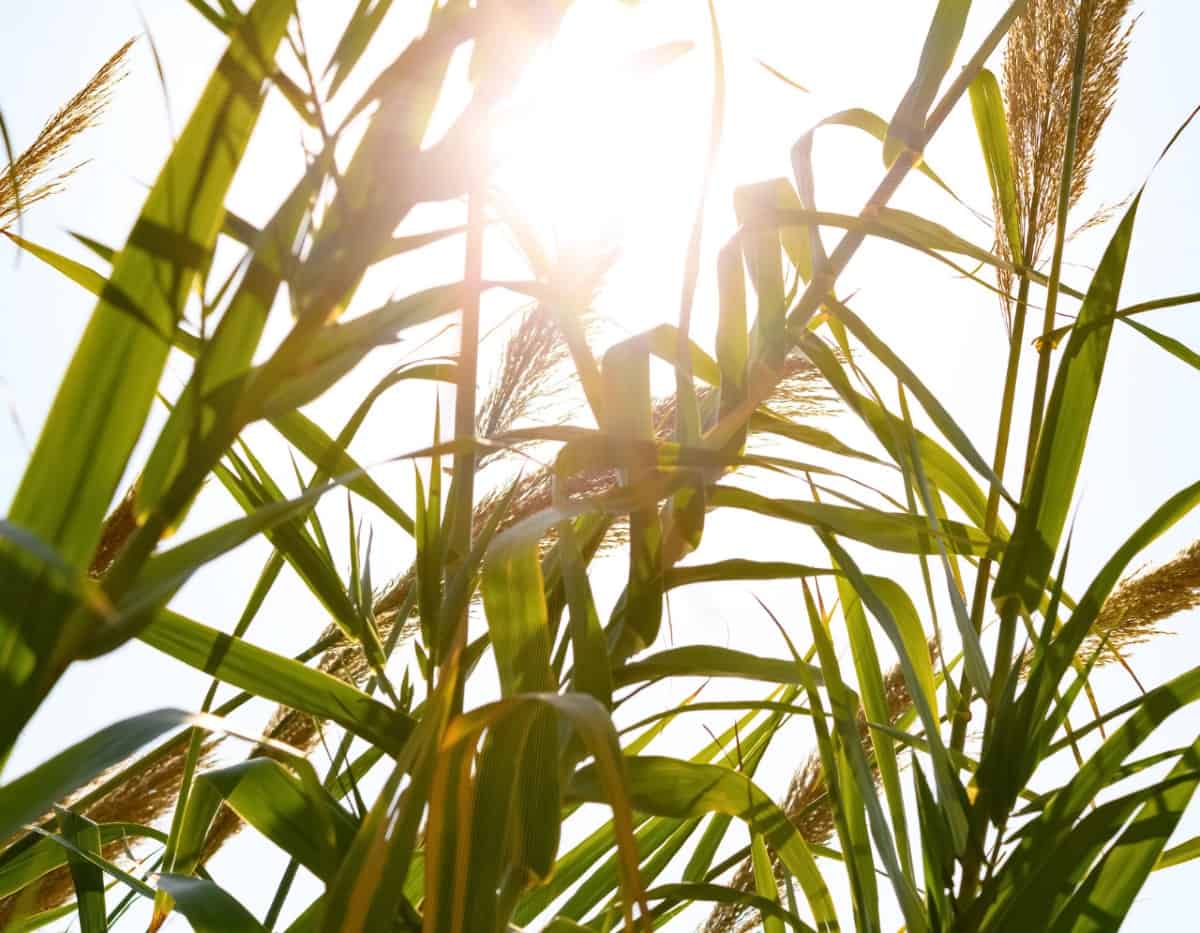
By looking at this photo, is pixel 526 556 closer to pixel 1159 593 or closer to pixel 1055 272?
pixel 1055 272

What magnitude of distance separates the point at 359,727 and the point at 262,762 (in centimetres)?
4

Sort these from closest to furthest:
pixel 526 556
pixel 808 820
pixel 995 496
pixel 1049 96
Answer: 1. pixel 526 556
2. pixel 995 496
3. pixel 1049 96
4. pixel 808 820

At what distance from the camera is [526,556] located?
353 millimetres

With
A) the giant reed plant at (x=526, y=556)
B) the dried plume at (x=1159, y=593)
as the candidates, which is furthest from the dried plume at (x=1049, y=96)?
the dried plume at (x=1159, y=593)

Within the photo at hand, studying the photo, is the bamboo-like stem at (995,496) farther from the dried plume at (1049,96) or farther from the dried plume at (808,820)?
the dried plume at (808,820)

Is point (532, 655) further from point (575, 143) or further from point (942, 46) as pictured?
point (942, 46)

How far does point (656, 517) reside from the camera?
0.39m

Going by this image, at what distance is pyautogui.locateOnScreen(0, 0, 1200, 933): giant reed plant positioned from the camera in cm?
26

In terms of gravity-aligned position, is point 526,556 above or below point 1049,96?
below

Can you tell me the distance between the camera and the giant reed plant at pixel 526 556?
0.26 meters

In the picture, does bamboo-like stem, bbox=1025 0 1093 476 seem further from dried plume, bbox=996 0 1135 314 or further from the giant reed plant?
dried plume, bbox=996 0 1135 314

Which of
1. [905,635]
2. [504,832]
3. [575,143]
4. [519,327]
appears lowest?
[504,832]

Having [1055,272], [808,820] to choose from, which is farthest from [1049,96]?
[808,820]

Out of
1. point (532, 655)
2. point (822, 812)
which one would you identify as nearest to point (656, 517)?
point (532, 655)
